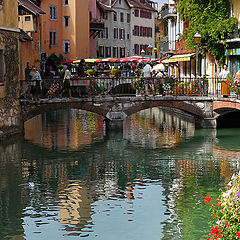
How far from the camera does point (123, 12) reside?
80.6m

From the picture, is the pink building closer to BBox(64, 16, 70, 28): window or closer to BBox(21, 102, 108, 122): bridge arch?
BBox(64, 16, 70, 28): window

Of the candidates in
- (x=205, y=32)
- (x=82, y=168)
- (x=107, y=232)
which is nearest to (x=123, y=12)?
(x=205, y=32)

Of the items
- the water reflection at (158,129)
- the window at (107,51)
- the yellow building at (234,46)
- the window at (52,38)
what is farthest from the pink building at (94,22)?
the yellow building at (234,46)

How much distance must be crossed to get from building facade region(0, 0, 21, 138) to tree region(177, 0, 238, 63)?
13351mm

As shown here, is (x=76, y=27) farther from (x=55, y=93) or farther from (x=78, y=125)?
(x=55, y=93)

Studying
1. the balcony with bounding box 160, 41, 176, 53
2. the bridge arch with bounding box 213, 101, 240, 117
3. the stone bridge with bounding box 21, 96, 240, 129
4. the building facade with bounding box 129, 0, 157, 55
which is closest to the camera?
the bridge arch with bounding box 213, 101, 240, 117

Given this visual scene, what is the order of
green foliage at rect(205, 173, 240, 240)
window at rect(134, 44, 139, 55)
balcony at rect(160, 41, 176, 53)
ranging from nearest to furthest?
1. green foliage at rect(205, 173, 240, 240)
2. balcony at rect(160, 41, 176, 53)
3. window at rect(134, 44, 139, 55)

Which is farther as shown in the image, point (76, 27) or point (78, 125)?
point (76, 27)

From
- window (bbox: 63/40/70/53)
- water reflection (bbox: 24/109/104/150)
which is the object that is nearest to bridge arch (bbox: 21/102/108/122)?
water reflection (bbox: 24/109/104/150)

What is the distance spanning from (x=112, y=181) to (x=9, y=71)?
410 inches

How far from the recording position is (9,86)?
26.6 meters

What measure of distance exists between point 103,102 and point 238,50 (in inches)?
399

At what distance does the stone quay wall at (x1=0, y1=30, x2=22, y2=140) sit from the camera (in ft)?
84.7

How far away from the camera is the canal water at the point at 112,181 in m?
13.2
